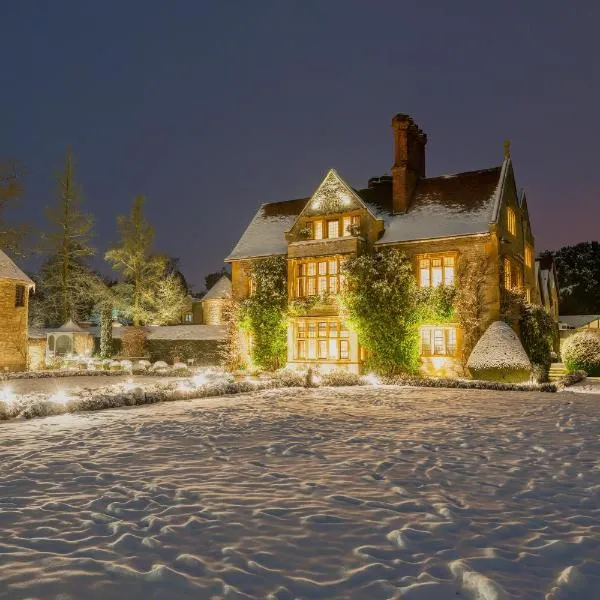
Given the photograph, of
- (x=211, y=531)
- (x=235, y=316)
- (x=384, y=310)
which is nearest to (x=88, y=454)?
(x=211, y=531)

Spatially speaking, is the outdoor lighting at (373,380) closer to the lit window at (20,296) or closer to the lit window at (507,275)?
the lit window at (507,275)

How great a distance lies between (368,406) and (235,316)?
1491cm

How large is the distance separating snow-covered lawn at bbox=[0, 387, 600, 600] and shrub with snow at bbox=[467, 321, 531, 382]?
9967 mm

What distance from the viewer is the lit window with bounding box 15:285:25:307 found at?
2875cm

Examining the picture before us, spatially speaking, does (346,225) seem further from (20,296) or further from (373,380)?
(20,296)

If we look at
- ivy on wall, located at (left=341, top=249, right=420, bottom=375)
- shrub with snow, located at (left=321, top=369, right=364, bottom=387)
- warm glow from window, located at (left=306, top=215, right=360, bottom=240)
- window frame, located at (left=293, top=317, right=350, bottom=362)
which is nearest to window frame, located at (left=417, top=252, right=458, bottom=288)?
ivy on wall, located at (left=341, top=249, right=420, bottom=375)

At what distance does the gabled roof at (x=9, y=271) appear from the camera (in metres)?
27.9

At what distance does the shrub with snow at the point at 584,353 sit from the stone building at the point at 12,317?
26622 mm

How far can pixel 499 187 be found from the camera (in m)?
24.4

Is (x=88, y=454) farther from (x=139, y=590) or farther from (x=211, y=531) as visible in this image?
(x=139, y=590)

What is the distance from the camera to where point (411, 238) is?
2402 cm

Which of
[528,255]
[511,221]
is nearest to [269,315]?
[511,221]

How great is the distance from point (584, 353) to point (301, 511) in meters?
24.3

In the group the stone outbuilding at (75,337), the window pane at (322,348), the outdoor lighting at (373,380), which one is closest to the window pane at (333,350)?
the window pane at (322,348)
